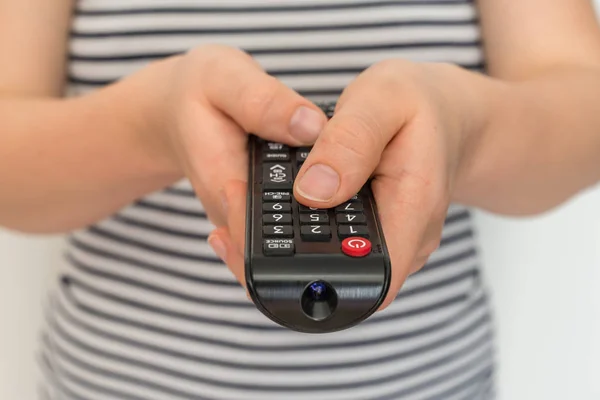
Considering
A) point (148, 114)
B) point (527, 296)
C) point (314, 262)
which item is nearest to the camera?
point (314, 262)

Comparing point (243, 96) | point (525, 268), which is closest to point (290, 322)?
point (243, 96)

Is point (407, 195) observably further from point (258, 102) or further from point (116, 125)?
point (116, 125)

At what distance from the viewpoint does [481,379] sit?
50 cm

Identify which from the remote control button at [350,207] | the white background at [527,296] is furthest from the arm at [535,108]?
the white background at [527,296]

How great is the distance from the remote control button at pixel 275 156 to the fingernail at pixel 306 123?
0.03 ft

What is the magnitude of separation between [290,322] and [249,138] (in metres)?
0.11

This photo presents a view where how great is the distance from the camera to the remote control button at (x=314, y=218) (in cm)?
26

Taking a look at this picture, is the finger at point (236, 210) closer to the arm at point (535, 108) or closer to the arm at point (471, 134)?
the arm at point (471, 134)

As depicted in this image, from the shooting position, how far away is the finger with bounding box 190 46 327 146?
0.28 m

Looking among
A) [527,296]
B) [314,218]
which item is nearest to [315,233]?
[314,218]

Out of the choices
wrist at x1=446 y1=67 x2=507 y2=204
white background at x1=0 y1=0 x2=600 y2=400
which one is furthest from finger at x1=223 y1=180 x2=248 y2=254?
white background at x1=0 y1=0 x2=600 y2=400

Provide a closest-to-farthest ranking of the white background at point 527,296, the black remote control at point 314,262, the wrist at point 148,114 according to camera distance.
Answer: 1. the black remote control at point 314,262
2. the wrist at point 148,114
3. the white background at point 527,296

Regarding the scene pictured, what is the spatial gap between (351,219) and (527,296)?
18.3 inches

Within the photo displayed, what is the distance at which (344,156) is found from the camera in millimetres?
258
